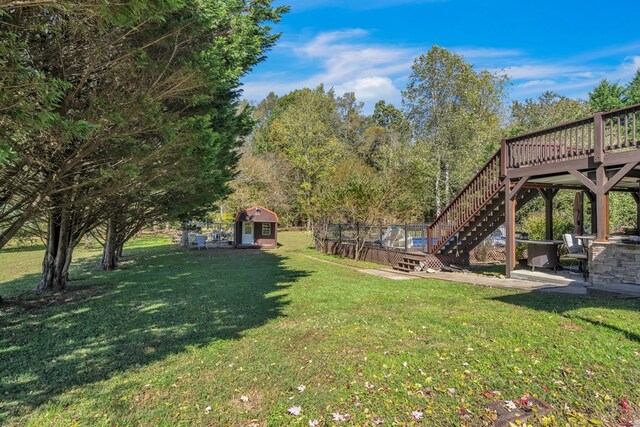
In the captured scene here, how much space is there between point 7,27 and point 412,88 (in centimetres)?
2474

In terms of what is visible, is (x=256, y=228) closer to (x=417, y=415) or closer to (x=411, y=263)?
(x=411, y=263)

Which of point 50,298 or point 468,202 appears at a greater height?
point 468,202

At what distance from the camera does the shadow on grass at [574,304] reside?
5137mm

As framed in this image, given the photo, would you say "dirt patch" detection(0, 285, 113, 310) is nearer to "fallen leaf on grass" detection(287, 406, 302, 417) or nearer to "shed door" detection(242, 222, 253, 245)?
"fallen leaf on grass" detection(287, 406, 302, 417)

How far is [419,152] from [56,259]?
66.7 ft

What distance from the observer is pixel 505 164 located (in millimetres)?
9992

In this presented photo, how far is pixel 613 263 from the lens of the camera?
717cm

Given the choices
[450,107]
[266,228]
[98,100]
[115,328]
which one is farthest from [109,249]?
[450,107]

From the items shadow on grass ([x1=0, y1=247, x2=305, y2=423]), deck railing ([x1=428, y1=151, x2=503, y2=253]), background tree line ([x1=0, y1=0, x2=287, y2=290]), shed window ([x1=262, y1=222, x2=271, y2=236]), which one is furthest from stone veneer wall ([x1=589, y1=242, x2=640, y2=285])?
shed window ([x1=262, y1=222, x2=271, y2=236])

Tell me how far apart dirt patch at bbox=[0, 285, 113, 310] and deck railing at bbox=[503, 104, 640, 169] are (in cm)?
1075

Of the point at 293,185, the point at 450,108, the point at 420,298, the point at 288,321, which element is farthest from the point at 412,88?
the point at 288,321

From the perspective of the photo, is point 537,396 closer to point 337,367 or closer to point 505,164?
point 337,367

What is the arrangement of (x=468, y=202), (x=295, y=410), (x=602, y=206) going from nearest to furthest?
(x=295, y=410) < (x=602, y=206) < (x=468, y=202)

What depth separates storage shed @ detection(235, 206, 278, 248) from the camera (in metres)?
25.1
